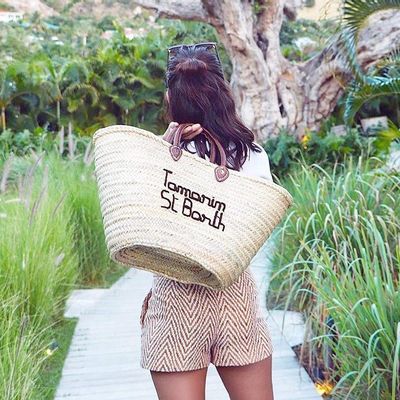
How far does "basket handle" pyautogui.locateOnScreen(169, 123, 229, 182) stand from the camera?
1.75 meters

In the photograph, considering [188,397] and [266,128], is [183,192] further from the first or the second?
[266,128]

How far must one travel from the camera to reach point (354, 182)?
4.82m

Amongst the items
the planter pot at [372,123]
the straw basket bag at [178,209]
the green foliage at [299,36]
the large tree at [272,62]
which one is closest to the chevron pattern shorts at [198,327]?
the straw basket bag at [178,209]

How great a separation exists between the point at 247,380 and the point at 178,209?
2.03ft

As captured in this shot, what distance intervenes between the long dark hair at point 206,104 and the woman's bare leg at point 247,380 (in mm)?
600

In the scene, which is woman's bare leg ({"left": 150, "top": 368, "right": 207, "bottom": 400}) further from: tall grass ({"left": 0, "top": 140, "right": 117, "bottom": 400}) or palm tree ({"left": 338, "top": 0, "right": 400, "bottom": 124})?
palm tree ({"left": 338, "top": 0, "right": 400, "bottom": 124})

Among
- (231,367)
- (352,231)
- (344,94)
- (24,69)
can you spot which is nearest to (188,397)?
(231,367)

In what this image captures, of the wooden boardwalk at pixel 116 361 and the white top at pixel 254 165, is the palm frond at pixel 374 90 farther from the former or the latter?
the white top at pixel 254 165

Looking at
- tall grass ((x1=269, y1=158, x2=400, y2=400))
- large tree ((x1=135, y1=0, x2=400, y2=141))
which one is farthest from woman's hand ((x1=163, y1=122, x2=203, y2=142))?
large tree ((x1=135, y1=0, x2=400, y2=141))

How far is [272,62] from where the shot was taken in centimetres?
1112

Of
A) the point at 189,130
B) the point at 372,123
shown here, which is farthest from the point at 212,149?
the point at 372,123

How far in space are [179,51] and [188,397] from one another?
999mm

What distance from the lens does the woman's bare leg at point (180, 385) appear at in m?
1.89

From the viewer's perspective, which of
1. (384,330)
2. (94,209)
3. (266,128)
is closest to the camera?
(384,330)
